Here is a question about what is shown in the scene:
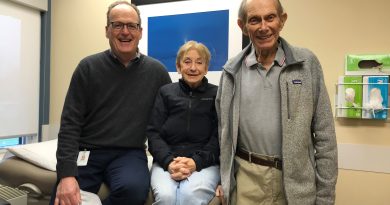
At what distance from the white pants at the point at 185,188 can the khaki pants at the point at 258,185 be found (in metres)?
0.13

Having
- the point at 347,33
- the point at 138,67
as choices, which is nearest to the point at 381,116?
the point at 347,33

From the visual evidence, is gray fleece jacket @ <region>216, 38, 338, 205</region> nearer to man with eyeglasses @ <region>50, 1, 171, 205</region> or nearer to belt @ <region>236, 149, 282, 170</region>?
belt @ <region>236, 149, 282, 170</region>

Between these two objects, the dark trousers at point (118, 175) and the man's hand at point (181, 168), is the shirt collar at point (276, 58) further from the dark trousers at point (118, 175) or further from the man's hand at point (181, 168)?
the dark trousers at point (118, 175)

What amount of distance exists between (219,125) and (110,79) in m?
0.60

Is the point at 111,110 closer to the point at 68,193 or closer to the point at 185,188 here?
the point at 68,193

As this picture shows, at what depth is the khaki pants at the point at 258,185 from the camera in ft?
4.10

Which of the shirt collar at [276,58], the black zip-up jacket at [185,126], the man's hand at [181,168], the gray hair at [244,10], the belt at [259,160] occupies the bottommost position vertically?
the man's hand at [181,168]

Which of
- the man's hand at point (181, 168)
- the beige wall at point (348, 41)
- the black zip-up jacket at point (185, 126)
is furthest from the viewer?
the beige wall at point (348, 41)

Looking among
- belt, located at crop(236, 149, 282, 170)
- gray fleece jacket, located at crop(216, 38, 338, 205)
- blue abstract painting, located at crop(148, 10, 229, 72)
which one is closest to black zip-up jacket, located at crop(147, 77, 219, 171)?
belt, located at crop(236, 149, 282, 170)

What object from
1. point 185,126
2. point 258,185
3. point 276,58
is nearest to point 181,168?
point 185,126

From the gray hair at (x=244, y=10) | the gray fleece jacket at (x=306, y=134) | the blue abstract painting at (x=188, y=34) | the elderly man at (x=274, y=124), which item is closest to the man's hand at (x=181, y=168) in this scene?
the elderly man at (x=274, y=124)

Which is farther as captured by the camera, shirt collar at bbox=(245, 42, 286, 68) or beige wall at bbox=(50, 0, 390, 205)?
beige wall at bbox=(50, 0, 390, 205)

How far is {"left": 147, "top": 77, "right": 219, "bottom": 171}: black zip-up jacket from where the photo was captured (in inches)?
57.2

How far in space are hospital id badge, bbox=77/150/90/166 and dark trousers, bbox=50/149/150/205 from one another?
0.05 ft
